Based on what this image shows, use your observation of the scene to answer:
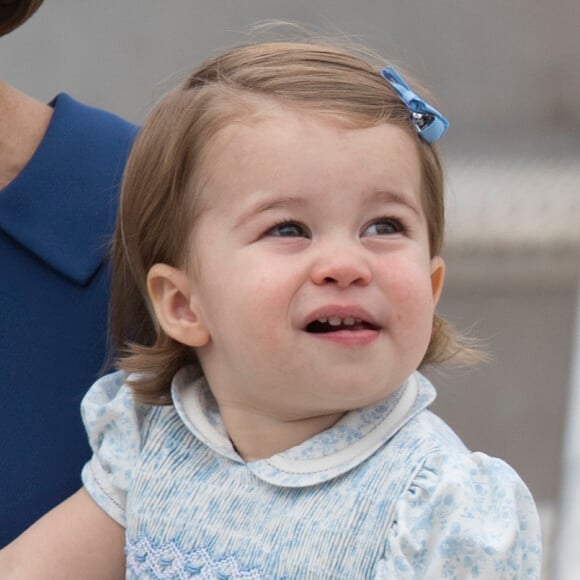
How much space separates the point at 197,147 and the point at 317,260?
0.20 m

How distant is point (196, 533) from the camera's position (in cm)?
141

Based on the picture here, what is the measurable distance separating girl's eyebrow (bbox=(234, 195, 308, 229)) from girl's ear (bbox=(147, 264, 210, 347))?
0.12 meters

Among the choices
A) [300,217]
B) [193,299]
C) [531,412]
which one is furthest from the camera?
[531,412]

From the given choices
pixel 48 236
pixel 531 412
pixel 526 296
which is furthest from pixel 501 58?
pixel 48 236

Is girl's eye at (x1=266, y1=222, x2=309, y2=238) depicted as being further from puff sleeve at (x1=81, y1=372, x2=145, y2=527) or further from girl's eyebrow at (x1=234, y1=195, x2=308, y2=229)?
puff sleeve at (x1=81, y1=372, x2=145, y2=527)

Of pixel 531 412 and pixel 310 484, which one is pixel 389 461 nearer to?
pixel 310 484

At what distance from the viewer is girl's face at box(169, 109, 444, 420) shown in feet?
4.31

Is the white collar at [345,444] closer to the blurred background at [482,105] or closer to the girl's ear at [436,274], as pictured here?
the girl's ear at [436,274]

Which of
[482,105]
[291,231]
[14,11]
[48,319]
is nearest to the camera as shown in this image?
[291,231]

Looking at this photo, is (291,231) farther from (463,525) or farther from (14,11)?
(14,11)

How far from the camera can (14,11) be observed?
1.77m

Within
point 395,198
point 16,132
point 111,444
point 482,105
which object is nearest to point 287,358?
point 395,198

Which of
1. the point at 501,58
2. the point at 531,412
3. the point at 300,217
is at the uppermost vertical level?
the point at 300,217

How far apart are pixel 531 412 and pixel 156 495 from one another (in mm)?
3073
